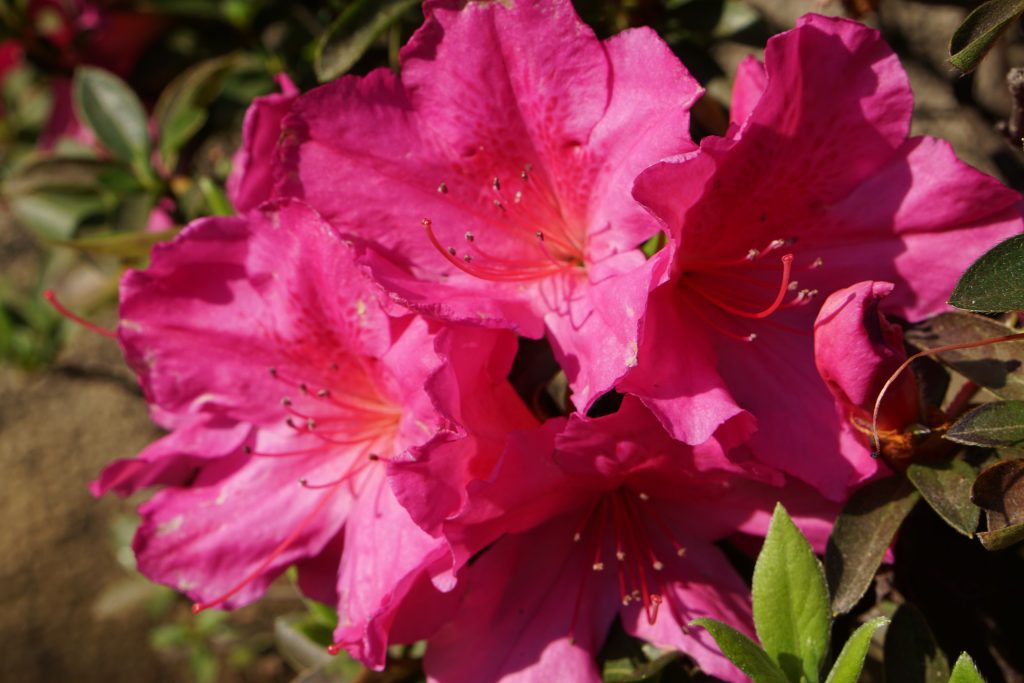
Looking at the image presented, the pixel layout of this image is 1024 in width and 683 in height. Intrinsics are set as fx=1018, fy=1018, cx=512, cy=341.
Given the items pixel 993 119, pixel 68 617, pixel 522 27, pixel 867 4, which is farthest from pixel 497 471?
pixel 68 617

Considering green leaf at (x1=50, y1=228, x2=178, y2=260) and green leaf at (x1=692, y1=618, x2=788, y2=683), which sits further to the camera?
green leaf at (x1=50, y1=228, x2=178, y2=260)

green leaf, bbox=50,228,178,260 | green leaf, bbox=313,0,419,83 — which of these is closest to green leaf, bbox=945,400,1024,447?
green leaf, bbox=313,0,419,83

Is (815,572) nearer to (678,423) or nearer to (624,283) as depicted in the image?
(678,423)

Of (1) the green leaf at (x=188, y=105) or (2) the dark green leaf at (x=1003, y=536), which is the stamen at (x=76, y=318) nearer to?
(1) the green leaf at (x=188, y=105)

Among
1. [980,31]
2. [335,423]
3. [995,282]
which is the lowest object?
[335,423]

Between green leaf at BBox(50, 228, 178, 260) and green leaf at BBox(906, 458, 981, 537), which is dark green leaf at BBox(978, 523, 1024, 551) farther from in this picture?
green leaf at BBox(50, 228, 178, 260)

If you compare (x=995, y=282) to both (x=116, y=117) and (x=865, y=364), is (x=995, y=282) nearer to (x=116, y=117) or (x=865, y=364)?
(x=865, y=364)

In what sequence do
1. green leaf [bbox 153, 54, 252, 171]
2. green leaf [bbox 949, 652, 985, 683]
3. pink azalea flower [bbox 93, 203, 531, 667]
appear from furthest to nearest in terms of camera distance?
green leaf [bbox 153, 54, 252, 171]
pink azalea flower [bbox 93, 203, 531, 667]
green leaf [bbox 949, 652, 985, 683]

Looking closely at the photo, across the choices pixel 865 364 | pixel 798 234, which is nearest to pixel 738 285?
pixel 798 234
